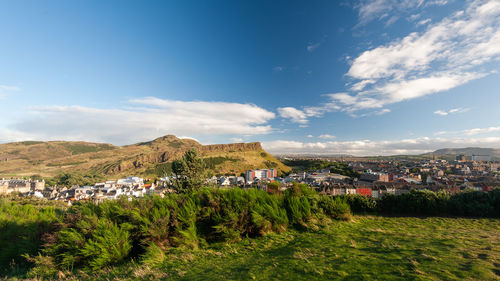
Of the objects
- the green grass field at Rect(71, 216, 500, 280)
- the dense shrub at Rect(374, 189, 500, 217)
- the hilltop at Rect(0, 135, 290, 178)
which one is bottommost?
the hilltop at Rect(0, 135, 290, 178)

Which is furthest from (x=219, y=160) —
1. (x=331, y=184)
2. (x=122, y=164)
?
(x=331, y=184)

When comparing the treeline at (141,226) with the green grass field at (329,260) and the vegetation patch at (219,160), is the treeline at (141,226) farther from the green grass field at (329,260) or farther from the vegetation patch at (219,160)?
the vegetation patch at (219,160)

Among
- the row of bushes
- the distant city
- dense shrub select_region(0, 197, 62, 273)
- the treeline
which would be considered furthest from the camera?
the distant city

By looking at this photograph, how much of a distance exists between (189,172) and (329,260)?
13.7m

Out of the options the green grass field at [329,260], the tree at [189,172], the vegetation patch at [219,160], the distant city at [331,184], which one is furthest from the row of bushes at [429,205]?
the vegetation patch at [219,160]

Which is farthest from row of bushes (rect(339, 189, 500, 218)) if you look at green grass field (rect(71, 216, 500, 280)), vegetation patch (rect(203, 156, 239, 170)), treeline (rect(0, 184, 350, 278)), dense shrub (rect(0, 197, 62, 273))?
vegetation patch (rect(203, 156, 239, 170))

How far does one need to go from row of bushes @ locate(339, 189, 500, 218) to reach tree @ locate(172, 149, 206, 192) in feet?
36.3

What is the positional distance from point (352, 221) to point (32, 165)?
244133 mm

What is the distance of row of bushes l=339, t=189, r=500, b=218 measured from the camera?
829cm

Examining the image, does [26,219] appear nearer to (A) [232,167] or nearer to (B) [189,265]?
(B) [189,265]

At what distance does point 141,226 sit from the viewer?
4367 millimetres

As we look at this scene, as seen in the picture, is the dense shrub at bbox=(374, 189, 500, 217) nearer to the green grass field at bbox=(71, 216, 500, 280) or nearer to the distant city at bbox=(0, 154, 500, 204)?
the distant city at bbox=(0, 154, 500, 204)

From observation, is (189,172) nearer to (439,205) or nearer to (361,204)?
(361,204)

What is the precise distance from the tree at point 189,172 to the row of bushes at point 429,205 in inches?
435
